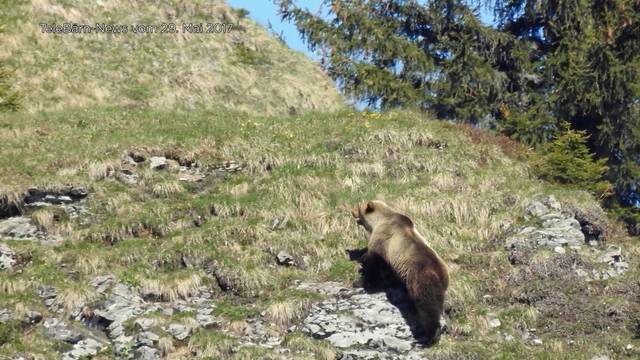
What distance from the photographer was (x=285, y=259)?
1709 cm

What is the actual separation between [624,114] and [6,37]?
1939cm

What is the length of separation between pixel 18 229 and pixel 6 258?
1.20m

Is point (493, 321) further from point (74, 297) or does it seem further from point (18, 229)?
point (18, 229)

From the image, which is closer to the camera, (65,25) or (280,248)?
(280,248)

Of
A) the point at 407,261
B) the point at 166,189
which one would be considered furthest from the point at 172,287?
the point at 407,261

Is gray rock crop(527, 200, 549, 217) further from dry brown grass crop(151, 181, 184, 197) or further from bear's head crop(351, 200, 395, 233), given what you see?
dry brown grass crop(151, 181, 184, 197)

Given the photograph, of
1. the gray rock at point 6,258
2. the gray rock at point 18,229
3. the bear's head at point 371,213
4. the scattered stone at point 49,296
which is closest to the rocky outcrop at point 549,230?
the bear's head at point 371,213

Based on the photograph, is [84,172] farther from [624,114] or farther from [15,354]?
[624,114]

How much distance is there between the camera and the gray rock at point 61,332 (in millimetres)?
14375

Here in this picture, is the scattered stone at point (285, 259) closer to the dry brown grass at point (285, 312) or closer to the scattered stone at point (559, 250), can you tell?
the dry brown grass at point (285, 312)

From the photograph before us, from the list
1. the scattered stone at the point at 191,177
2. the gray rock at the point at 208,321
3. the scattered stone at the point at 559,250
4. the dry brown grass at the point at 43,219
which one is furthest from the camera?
the scattered stone at the point at 191,177

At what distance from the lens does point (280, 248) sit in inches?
682

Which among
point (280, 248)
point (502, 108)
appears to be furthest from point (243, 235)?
point (502, 108)

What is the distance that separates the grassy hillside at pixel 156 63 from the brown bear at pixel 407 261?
1373 cm
